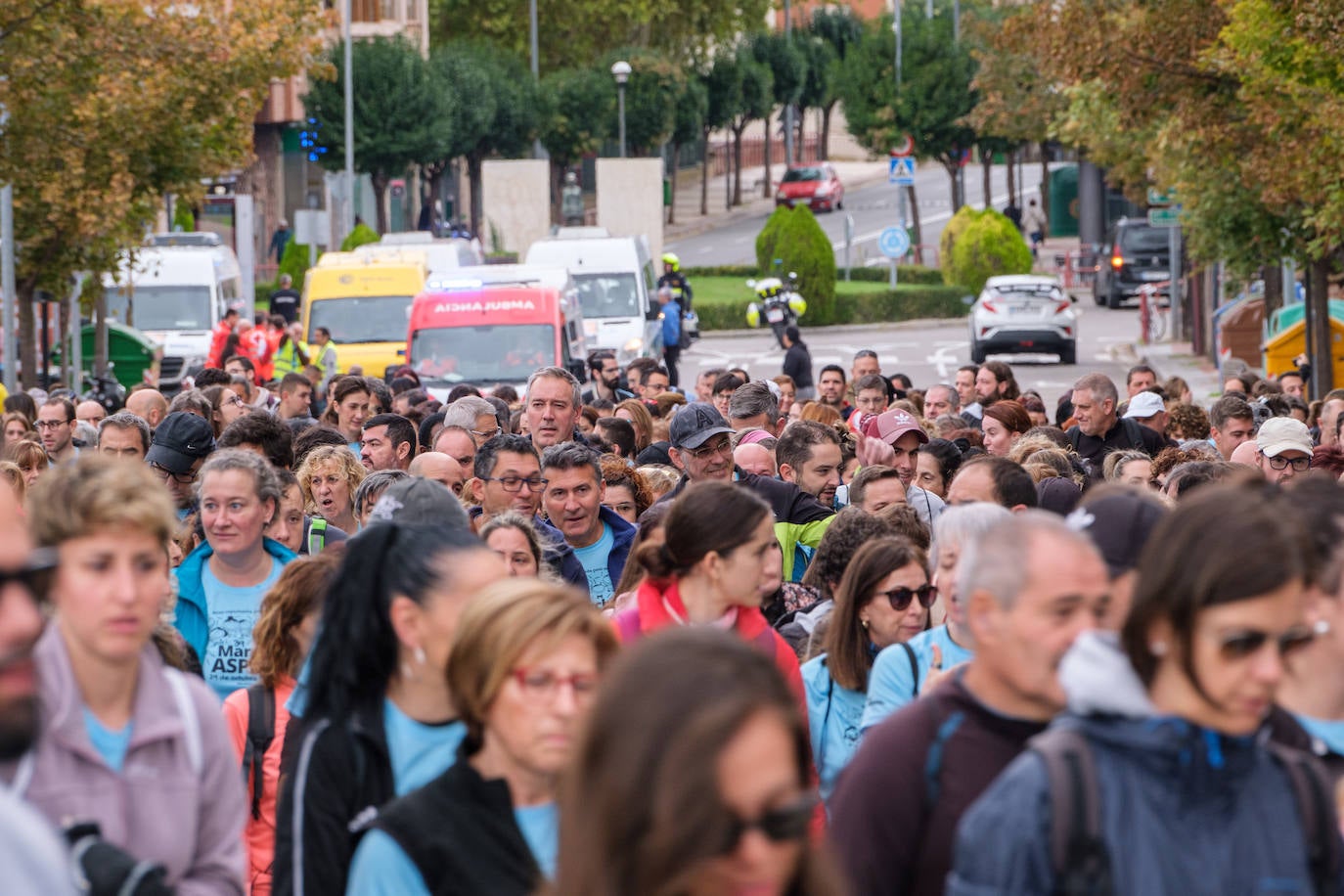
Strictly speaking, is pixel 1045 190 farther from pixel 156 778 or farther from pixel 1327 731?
pixel 156 778

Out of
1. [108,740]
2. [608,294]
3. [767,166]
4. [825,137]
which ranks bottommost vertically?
[108,740]

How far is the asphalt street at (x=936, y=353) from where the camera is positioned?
3641 centimetres

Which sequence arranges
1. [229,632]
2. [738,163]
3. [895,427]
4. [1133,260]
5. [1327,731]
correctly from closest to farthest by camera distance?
[1327,731] → [229,632] → [895,427] → [1133,260] → [738,163]

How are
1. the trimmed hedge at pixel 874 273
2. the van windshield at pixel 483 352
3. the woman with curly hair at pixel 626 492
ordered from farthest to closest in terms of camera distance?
the trimmed hedge at pixel 874 273
the van windshield at pixel 483 352
the woman with curly hair at pixel 626 492

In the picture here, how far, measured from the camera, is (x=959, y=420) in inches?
516

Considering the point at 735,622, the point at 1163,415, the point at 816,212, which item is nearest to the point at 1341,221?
the point at 1163,415

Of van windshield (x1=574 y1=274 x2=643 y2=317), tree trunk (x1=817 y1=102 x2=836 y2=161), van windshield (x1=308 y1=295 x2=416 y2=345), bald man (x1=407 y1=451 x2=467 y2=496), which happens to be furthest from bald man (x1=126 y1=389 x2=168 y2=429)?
tree trunk (x1=817 y1=102 x2=836 y2=161)

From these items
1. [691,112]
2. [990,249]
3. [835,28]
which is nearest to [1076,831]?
[990,249]

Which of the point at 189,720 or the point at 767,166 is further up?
the point at 767,166

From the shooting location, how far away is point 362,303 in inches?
1096

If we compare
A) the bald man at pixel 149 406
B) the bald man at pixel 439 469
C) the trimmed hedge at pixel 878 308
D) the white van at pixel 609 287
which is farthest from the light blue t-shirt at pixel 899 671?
the trimmed hedge at pixel 878 308

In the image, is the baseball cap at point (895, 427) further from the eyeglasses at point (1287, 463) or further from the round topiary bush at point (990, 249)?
the round topiary bush at point (990, 249)

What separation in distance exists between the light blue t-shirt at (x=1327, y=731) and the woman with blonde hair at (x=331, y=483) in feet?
18.2

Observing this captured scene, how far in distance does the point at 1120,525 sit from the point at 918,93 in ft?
206
